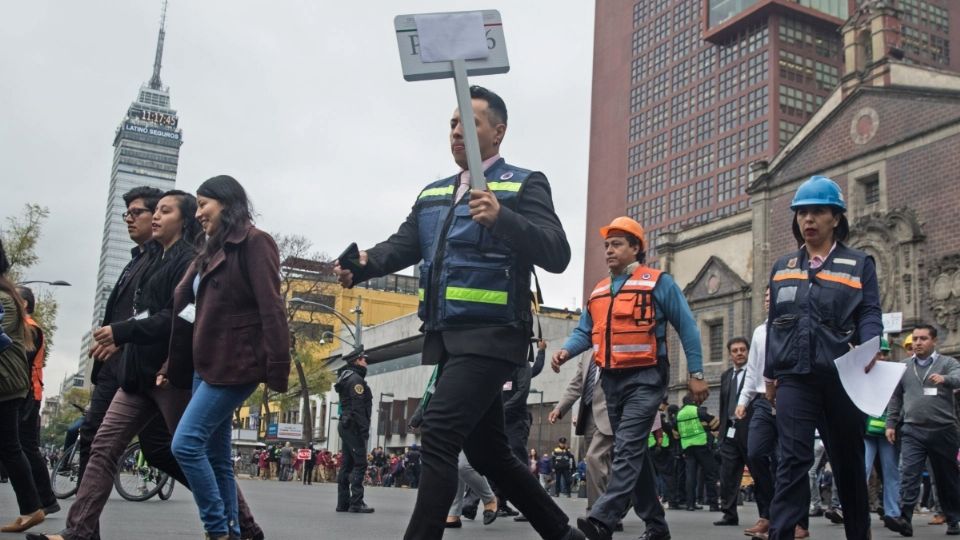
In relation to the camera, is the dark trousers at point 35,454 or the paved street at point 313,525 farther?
the dark trousers at point 35,454

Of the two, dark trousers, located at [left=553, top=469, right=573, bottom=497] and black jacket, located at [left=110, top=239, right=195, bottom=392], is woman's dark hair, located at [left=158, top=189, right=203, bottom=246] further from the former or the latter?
dark trousers, located at [left=553, top=469, right=573, bottom=497]

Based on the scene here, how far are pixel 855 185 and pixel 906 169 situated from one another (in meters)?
2.56

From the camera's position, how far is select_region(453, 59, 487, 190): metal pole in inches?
156

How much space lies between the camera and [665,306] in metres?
6.95

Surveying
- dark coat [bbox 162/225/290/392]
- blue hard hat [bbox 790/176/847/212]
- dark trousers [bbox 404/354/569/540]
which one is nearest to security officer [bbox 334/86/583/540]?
dark trousers [bbox 404/354/569/540]

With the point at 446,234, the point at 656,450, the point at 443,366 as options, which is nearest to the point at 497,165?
the point at 446,234

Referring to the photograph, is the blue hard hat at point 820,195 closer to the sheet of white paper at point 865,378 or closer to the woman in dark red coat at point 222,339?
the sheet of white paper at point 865,378

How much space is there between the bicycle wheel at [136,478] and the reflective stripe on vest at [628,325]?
6.60 metres

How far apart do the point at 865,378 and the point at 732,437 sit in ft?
20.4

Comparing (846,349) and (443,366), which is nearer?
(443,366)

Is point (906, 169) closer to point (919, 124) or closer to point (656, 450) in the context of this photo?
point (919, 124)

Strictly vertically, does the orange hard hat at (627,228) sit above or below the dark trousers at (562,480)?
above

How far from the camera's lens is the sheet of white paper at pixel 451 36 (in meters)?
4.12

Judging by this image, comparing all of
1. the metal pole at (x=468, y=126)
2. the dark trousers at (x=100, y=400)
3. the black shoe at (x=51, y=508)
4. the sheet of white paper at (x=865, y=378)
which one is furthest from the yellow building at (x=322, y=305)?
the metal pole at (x=468, y=126)
